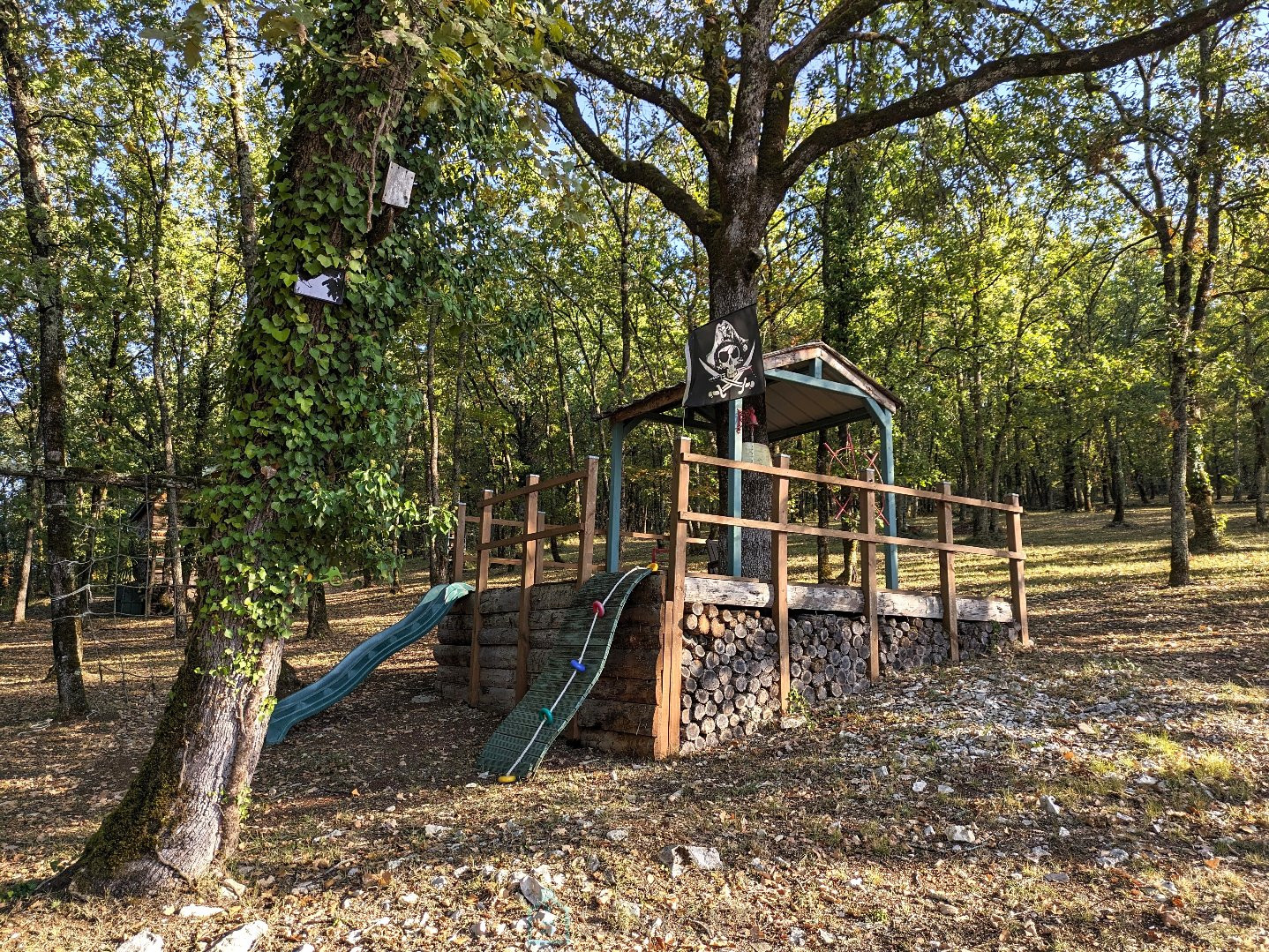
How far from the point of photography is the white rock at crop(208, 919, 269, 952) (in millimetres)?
3824

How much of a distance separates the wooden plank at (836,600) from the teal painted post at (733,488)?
0.73 metres

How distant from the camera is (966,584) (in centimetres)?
1605

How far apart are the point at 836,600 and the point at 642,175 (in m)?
6.77

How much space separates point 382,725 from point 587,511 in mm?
3956

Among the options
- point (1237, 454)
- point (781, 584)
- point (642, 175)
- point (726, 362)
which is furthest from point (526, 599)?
point (1237, 454)

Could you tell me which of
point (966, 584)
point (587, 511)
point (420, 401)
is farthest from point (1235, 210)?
point (420, 401)

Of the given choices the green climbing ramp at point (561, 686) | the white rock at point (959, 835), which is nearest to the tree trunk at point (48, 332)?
the green climbing ramp at point (561, 686)

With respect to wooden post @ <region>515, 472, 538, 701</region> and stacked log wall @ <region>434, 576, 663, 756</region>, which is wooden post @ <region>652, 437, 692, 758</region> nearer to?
stacked log wall @ <region>434, 576, 663, 756</region>

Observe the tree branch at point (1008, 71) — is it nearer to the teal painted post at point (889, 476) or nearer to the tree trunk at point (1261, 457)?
the teal painted post at point (889, 476)

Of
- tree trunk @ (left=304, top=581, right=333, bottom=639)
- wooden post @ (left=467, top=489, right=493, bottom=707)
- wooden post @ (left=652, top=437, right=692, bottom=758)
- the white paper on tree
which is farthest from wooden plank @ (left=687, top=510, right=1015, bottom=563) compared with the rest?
tree trunk @ (left=304, top=581, right=333, bottom=639)

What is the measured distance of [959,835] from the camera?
4.72 m

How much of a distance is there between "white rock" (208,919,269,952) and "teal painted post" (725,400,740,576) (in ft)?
17.0

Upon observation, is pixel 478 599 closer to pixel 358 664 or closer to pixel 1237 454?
pixel 358 664

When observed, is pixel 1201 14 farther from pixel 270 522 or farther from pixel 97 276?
pixel 97 276
